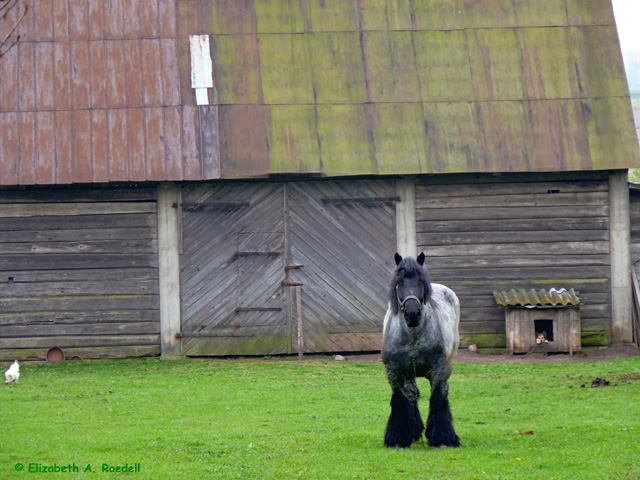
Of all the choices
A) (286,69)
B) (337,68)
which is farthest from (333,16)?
(286,69)

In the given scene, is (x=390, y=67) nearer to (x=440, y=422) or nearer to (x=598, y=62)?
(x=598, y=62)

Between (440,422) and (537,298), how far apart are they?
9.07 meters

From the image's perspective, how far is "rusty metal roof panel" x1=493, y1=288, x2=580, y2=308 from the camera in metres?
18.0

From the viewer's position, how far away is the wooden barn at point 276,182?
18203mm

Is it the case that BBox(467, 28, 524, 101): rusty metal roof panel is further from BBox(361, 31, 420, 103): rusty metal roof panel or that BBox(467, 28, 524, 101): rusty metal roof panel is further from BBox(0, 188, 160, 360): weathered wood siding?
BBox(0, 188, 160, 360): weathered wood siding

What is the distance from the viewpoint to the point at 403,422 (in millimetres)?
9586

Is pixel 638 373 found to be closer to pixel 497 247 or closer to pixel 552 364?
pixel 552 364

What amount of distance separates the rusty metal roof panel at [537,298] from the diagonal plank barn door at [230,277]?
4310mm

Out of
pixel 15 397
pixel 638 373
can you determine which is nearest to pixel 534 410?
pixel 638 373

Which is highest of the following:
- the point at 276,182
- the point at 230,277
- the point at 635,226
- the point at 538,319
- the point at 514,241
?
the point at 276,182

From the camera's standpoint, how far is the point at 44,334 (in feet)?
59.9

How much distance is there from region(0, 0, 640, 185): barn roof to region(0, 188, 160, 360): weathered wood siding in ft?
2.38

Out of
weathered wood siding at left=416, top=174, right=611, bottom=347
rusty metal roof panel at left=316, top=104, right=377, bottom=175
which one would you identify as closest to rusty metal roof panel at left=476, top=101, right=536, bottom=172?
weathered wood siding at left=416, top=174, right=611, bottom=347

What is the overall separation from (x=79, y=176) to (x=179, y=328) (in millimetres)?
3495
